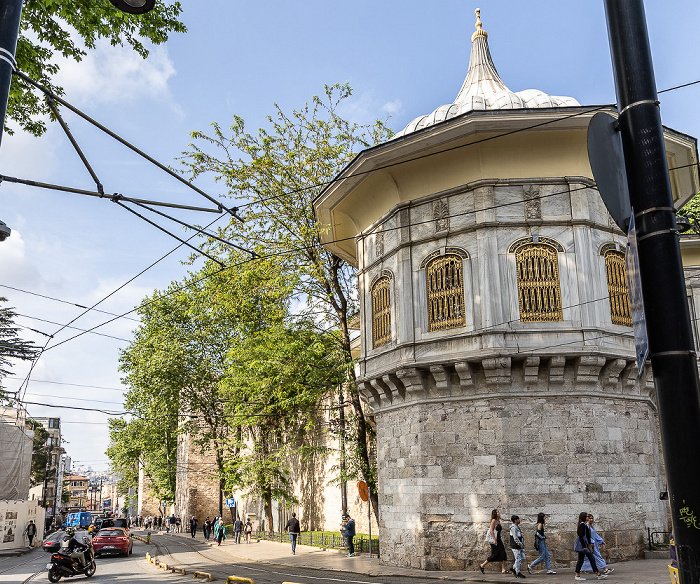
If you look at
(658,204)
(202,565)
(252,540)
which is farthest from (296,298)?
(658,204)

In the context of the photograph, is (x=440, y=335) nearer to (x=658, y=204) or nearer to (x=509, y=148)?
(x=509, y=148)

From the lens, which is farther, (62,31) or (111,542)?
(111,542)

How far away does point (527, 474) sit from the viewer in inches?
608

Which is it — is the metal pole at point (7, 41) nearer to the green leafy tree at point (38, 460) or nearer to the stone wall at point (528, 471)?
the stone wall at point (528, 471)

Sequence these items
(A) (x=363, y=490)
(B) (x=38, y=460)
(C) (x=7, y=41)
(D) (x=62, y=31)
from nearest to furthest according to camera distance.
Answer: (C) (x=7, y=41), (D) (x=62, y=31), (A) (x=363, y=490), (B) (x=38, y=460)

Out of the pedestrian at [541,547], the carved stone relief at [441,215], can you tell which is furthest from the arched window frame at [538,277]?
the pedestrian at [541,547]

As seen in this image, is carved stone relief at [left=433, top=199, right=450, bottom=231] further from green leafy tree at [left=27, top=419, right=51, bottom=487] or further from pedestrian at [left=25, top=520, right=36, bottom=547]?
green leafy tree at [left=27, top=419, right=51, bottom=487]

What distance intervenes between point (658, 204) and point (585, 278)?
44.6ft

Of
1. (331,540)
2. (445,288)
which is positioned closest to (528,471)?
(445,288)

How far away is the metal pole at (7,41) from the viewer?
4.28 metres

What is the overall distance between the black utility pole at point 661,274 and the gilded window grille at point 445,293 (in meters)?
13.3

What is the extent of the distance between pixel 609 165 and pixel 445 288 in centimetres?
1371

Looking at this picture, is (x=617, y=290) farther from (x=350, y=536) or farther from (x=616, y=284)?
(x=350, y=536)

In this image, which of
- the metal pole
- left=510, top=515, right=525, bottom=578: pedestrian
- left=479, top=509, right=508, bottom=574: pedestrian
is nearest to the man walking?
left=479, top=509, right=508, bottom=574: pedestrian
